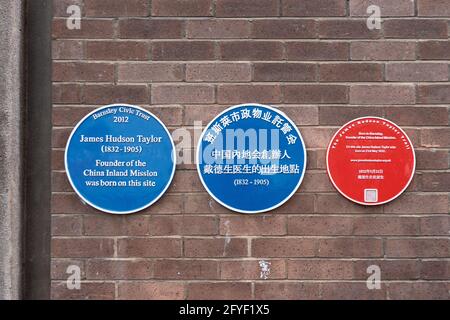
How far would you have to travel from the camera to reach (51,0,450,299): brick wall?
13.7 ft

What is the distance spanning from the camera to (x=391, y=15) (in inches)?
167

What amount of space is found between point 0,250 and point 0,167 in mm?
506

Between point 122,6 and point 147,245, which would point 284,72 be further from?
point 147,245

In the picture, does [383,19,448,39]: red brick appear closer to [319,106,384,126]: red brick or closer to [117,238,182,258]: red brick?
[319,106,384,126]: red brick

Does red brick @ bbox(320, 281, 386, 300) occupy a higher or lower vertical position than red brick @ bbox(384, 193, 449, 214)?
lower

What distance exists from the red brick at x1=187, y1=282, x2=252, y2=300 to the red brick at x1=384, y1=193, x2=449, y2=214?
101 centimetres

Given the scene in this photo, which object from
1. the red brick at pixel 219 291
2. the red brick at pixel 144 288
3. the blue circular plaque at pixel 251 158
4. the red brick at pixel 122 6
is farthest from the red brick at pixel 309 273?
the red brick at pixel 122 6

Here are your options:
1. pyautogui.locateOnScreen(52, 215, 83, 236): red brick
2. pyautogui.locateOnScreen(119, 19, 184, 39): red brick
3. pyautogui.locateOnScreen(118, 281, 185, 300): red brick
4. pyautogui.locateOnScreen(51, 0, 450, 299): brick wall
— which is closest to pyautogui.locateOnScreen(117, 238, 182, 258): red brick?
pyautogui.locateOnScreen(51, 0, 450, 299): brick wall

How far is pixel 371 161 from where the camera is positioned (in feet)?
13.7

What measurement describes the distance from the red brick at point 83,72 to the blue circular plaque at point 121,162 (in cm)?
27

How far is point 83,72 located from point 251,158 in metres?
1.19

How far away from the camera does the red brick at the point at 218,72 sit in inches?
166

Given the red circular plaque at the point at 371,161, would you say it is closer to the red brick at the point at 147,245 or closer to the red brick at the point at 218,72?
the red brick at the point at 218,72

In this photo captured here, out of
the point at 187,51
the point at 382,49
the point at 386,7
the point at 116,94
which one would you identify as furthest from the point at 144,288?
the point at 386,7
